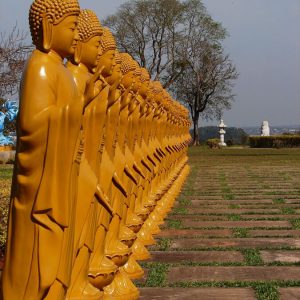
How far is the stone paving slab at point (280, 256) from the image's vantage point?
510 centimetres

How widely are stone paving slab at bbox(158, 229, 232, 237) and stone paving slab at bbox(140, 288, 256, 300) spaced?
208cm

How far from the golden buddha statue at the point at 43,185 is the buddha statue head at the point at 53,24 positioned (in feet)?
0.32

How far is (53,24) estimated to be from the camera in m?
2.71

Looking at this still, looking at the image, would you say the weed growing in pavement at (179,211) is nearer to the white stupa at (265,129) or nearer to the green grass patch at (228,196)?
the green grass patch at (228,196)

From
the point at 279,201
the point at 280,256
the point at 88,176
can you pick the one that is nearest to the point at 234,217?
the point at 279,201

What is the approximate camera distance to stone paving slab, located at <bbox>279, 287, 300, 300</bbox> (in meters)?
4.04

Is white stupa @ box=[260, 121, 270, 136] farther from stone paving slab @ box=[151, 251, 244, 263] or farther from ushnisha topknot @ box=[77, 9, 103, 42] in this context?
ushnisha topknot @ box=[77, 9, 103, 42]

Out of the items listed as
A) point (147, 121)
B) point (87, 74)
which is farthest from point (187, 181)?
point (87, 74)

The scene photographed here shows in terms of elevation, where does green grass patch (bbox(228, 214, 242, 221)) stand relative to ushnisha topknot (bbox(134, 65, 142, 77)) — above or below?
below

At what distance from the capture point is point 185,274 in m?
4.69

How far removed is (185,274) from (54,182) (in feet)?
7.89

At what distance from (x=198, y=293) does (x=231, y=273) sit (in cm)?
62

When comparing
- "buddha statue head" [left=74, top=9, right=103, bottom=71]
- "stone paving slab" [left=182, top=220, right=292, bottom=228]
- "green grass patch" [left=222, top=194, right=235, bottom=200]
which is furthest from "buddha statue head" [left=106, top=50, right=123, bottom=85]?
"green grass patch" [left=222, top=194, right=235, bottom=200]

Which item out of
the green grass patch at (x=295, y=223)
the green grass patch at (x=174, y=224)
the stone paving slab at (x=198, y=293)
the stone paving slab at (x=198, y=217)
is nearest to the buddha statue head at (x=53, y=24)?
the stone paving slab at (x=198, y=293)
